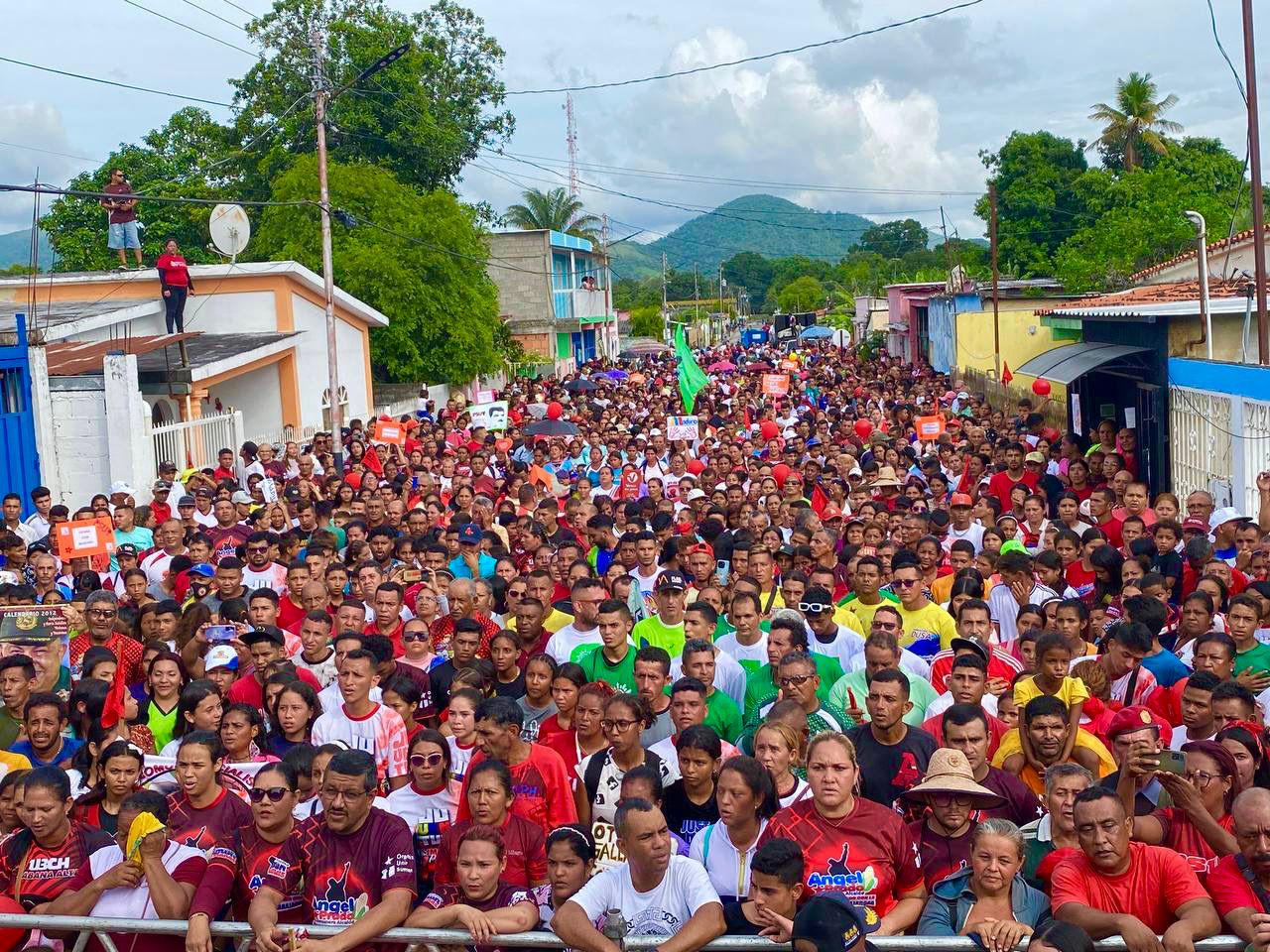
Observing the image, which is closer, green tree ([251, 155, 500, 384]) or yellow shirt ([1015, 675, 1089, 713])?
yellow shirt ([1015, 675, 1089, 713])

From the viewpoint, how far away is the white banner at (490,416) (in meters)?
23.2

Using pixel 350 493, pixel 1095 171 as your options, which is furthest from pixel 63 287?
pixel 1095 171

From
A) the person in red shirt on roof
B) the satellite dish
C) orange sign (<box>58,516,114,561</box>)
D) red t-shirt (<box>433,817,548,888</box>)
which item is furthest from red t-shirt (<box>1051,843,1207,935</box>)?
the satellite dish


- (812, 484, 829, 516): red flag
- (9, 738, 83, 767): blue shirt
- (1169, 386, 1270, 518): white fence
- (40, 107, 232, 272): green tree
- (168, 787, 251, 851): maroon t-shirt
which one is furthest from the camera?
(40, 107, 232, 272): green tree

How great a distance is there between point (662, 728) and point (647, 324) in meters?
76.0

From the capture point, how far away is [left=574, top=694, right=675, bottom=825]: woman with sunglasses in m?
6.09

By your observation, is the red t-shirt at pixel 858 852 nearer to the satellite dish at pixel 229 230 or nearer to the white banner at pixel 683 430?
the white banner at pixel 683 430

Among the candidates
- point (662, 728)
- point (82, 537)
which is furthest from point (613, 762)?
point (82, 537)

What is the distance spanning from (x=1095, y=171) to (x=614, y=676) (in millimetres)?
50205

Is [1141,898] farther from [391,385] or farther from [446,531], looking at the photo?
[391,385]

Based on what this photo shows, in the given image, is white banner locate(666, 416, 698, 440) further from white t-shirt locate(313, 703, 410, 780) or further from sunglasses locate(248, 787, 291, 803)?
sunglasses locate(248, 787, 291, 803)

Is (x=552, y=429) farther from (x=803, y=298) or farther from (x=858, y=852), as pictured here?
(x=803, y=298)

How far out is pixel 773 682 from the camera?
7.32 m

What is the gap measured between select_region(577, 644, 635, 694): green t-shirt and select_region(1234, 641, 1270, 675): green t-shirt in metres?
3.20
